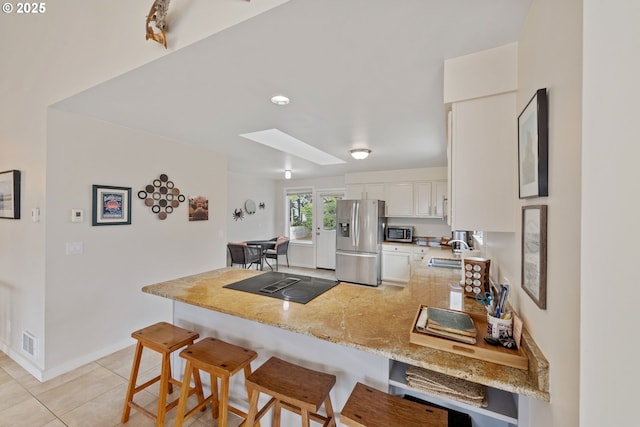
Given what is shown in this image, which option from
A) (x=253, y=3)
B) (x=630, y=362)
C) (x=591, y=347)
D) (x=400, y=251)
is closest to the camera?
(x=630, y=362)

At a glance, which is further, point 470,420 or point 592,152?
point 470,420

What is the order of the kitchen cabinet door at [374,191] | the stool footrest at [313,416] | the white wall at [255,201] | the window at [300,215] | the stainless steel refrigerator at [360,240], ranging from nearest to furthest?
the stool footrest at [313,416], the stainless steel refrigerator at [360,240], the kitchen cabinet door at [374,191], the white wall at [255,201], the window at [300,215]

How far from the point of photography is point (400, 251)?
A: 4.90 metres

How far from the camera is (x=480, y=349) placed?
1.02 m

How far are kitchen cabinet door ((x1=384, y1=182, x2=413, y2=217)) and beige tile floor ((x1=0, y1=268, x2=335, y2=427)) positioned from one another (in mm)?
4128

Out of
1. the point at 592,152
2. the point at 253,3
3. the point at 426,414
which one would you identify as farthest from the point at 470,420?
the point at 253,3

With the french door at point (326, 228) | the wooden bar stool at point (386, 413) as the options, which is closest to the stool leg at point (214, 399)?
the wooden bar stool at point (386, 413)

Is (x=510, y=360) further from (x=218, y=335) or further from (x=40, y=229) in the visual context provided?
(x=40, y=229)

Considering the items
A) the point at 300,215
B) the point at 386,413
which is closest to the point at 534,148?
the point at 386,413

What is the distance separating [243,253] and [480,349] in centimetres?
453

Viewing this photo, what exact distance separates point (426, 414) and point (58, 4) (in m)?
3.50

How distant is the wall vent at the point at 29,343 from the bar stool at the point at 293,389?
2.25 m

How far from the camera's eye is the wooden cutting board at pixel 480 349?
3.16 ft

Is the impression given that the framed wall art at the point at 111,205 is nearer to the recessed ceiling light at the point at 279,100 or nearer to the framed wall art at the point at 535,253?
the recessed ceiling light at the point at 279,100
